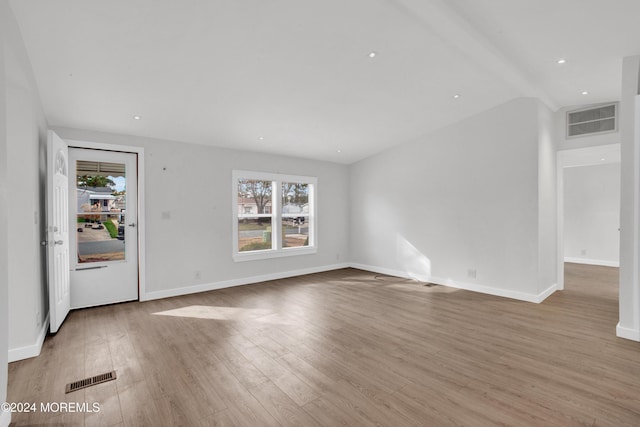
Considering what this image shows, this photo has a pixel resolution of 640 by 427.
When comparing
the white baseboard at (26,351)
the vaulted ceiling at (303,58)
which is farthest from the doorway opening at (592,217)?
the white baseboard at (26,351)

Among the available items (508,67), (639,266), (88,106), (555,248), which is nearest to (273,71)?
(88,106)

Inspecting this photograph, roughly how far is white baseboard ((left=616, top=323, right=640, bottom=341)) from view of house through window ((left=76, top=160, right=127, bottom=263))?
6.15 meters

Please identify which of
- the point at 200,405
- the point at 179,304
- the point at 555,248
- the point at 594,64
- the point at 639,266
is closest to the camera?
the point at 200,405

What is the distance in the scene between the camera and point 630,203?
126 inches

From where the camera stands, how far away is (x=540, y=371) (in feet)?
8.29

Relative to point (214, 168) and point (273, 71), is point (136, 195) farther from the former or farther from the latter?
point (273, 71)

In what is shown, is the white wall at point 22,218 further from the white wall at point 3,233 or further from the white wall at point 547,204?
the white wall at point 547,204

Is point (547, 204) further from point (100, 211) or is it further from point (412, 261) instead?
point (100, 211)

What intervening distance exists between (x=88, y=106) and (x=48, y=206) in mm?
1218

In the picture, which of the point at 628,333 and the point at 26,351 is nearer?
the point at 26,351

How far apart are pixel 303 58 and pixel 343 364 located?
2.95 m

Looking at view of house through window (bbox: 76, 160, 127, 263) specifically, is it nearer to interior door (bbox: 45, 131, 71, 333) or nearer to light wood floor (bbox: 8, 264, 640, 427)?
interior door (bbox: 45, 131, 71, 333)

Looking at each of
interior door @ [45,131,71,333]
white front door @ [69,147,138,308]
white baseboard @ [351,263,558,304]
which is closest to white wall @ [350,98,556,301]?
white baseboard @ [351,263,558,304]

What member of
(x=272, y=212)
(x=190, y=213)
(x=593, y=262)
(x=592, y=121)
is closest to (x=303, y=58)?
(x=190, y=213)
